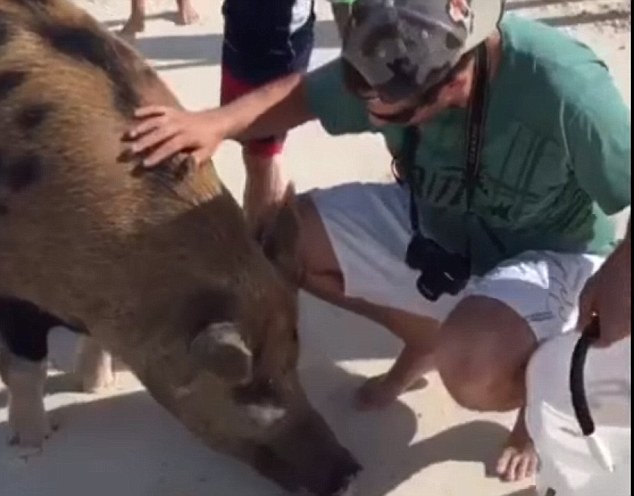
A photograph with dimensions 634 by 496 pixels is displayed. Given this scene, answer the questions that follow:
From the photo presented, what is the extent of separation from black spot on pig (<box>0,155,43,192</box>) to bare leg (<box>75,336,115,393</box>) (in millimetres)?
561

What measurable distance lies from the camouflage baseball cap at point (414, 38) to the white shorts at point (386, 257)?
0.56 metres

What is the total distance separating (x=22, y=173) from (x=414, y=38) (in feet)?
2.86

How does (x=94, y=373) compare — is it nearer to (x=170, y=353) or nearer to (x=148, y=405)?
(x=148, y=405)

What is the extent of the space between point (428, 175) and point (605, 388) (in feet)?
2.28

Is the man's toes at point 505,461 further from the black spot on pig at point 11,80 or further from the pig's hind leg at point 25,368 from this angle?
the black spot on pig at point 11,80

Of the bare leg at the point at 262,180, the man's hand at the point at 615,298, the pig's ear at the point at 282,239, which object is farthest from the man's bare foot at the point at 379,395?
the man's hand at the point at 615,298

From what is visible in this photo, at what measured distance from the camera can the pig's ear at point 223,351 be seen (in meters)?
3.14

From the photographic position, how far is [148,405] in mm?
3807

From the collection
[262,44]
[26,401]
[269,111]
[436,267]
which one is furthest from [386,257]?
[26,401]

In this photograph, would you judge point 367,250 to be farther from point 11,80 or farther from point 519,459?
point 11,80

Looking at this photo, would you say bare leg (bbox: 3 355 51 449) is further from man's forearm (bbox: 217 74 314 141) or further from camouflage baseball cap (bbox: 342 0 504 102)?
camouflage baseball cap (bbox: 342 0 504 102)

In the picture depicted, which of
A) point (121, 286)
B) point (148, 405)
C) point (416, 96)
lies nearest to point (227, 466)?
point (148, 405)

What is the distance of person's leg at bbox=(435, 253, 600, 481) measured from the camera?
327cm

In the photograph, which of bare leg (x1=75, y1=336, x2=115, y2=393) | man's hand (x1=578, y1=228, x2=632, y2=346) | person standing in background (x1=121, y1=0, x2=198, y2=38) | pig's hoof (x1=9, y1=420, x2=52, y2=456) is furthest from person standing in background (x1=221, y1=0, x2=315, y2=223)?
man's hand (x1=578, y1=228, x2=632, y2=346)
